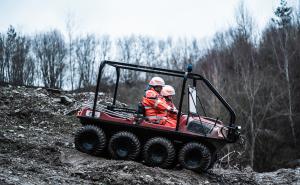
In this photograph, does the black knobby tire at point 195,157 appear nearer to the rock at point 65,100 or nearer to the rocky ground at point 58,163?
the rocky ground at point 58,163

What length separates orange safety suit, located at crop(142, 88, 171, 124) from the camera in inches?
364

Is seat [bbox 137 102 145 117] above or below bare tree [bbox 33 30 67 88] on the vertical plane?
below

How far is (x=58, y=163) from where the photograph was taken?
334 inches

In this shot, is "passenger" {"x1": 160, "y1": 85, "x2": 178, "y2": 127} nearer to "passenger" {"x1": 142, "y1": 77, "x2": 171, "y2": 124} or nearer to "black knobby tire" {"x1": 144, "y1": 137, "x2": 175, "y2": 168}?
"passenger" {"x1": 142, "y1": 77, "x2": 171, "y2": 124}

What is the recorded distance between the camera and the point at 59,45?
42469 mm

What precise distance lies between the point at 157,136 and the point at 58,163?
82.5 inches

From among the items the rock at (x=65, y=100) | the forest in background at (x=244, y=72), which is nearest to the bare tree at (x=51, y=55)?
the forest in background at (x=244, y=72)

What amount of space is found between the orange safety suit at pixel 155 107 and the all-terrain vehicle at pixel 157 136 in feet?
0.49

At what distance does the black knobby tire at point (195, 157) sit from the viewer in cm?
898

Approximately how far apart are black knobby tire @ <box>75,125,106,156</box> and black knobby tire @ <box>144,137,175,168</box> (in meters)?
0.97

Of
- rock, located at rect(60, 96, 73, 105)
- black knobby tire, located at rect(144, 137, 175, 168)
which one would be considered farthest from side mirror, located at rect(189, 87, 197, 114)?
rock, located at rect(60, 96, 73, 105)

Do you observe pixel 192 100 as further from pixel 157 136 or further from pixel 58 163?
pixel 58 163

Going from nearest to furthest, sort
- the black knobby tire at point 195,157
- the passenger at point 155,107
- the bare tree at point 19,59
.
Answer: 1. the black knobby tire at point 195,157
2. the passenger at point 155,107
3. the bare tree at point 19,59

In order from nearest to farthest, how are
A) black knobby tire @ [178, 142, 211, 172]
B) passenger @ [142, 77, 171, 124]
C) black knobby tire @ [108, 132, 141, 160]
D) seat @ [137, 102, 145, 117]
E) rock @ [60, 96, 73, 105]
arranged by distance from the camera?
black knobby tire @ [178, 142, 211, 172], black knobby tire @ [108, 132, 141, 160], passenger @ [142, 77, 171, 124], seat @ [137, 102, 145, 117], rock @ [60, 96, 73, 105]
